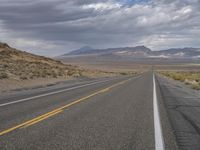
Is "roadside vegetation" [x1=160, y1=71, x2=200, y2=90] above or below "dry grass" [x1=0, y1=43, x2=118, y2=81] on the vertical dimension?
below

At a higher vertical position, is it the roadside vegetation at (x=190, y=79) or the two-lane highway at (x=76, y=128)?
the two-lane highway at (x=76, y=128)

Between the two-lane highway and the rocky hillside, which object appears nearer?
the two-lane highway

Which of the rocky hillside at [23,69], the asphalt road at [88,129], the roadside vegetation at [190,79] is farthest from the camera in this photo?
the rocky hillside at [23,69]

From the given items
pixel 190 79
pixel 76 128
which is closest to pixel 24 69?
pixel 190 79

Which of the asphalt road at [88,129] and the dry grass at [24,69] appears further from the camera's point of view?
the dry grass at [24,69]

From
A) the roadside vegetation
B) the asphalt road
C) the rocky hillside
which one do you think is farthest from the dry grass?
the asphalt road

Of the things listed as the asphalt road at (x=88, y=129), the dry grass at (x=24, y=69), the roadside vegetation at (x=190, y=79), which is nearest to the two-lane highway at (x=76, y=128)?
the asphalt road at (x=88, y=129)

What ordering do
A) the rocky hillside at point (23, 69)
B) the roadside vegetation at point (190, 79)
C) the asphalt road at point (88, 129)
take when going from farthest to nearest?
1. the rocky hillside at point (23, 69)
2. the roadside vegetation at point (190, 79)
3. the asphalt road at point (88, 129)

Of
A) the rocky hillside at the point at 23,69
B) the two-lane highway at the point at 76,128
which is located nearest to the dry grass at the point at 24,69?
the rocky hillside at the point at 23,69

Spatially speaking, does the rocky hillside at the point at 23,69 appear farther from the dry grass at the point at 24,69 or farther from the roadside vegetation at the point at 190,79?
the roadside vegetation at the point at 190,79

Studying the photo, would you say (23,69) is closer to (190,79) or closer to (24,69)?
(24,69)

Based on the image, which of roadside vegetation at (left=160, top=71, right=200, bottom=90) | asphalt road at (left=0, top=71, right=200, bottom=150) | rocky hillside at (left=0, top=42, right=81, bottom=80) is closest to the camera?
asphalt road at (left=0, top=71, right=200, bottom=150)

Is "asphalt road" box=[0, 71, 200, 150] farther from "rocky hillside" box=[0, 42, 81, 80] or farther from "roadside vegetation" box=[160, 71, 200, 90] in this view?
"rocky hillside" box=[0, 42, 81, 80]

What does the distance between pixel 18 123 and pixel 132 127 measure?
328cm
